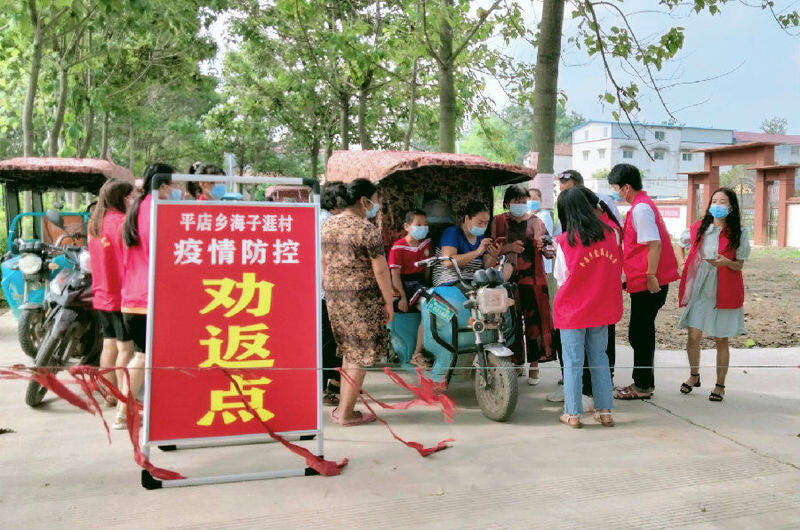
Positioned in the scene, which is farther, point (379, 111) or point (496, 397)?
point (379, 111)

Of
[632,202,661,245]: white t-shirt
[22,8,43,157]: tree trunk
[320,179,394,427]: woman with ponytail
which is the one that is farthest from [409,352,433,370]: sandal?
[22,8,43,157]: tree trunk

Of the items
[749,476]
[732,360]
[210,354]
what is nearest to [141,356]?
[210,354]

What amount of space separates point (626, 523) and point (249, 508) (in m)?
1.88

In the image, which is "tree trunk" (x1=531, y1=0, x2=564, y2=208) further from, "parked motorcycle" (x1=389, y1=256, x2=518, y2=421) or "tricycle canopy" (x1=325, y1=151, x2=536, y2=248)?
"parked motorcycle" (x1=389, y1=256, x2=518, y2=421)

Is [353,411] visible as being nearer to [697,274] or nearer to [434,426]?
[434,426]

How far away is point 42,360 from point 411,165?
3248mm

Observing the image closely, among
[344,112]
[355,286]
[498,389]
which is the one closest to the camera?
[355,286]

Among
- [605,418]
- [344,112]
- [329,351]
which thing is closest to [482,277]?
[605,418]

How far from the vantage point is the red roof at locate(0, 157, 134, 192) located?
750 centimetres

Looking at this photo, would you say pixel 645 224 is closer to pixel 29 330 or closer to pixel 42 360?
pixel 42 360

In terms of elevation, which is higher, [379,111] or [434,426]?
[379,111]

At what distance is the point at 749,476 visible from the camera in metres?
4.07

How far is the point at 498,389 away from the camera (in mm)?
5156

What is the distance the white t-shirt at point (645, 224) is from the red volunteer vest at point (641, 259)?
0.08 meters
